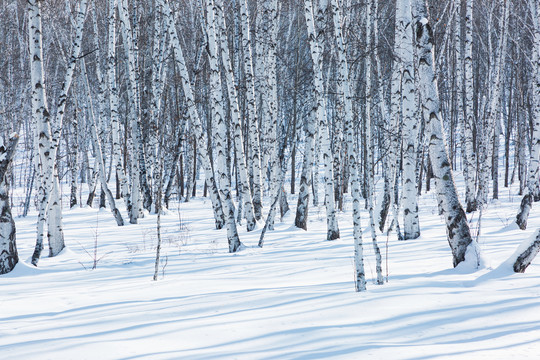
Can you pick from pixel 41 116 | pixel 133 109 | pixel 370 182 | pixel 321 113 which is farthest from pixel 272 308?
pixel 133 109

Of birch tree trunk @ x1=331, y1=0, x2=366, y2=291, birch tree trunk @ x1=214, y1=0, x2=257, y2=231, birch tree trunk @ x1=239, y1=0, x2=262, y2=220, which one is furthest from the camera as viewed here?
birch tree trunk @ x1=239, y1=0, x2=262, y2=220

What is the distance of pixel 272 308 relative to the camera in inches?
174

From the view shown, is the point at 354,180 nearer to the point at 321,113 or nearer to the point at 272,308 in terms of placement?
the point at 272,308

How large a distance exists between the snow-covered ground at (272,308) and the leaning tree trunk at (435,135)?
2.04 ft

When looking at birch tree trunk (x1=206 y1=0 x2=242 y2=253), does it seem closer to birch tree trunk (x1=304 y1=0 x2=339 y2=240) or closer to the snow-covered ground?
the snow-covered ground

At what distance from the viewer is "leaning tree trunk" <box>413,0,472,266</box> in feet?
19.1

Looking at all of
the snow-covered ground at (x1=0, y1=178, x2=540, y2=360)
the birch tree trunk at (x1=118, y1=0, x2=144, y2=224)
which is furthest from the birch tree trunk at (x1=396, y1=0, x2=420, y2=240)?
the birch tree trunk at (x1=118, y1=0, x2=144, y2=224)

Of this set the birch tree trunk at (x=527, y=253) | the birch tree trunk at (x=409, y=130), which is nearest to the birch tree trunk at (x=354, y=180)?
the birch tree trunk at (x=527, y=253)

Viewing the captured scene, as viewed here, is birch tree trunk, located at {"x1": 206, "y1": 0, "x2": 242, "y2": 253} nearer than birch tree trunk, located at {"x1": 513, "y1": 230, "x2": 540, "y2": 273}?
No

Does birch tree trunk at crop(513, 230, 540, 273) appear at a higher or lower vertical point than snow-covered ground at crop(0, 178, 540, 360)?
higher

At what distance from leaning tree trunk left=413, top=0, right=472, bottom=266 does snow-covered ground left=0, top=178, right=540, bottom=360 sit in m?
0.62

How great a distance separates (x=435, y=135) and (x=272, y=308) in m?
3.46

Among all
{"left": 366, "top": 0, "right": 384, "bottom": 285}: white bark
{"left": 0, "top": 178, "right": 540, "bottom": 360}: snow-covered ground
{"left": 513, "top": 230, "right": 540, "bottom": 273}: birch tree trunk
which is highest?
{"left": 366, "top": 0, "right": 384, "bottom": 285}: white bark

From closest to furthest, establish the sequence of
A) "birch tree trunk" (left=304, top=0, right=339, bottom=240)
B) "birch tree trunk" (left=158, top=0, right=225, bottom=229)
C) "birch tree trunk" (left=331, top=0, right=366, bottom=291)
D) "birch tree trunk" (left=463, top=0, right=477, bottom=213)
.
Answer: "birch tree trunk" (left=331, top=0, right=366, bottom=291), "birch tree trunk" (left=304, top=0, right=339, bottom=240), "birch tree trunk" (left=158, top=0, right=225, bottom=229), "birch tree trunk" (left=463, top=0, right=477, bottom=213)
